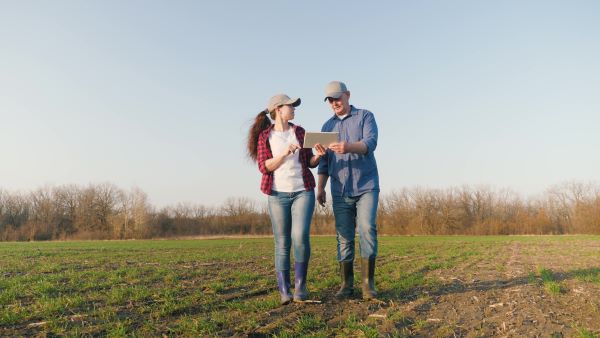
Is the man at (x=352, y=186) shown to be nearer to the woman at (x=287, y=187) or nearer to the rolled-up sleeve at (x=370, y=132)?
the rolled-up sleeve at (x=370, y=132)

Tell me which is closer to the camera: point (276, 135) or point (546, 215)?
point (276, 135)

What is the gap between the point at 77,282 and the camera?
6.63 metres

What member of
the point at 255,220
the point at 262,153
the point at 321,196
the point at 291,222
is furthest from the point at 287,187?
the point at 255,220

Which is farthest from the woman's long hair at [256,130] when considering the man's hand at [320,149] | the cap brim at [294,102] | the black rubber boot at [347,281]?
the black rubber boot at [347,281]

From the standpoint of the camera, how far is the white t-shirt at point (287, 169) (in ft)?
15.0

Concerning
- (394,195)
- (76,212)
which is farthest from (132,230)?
(394,195)

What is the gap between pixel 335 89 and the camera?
4.84 metres

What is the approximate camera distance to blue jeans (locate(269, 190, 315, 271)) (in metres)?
4.52

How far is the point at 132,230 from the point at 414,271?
6893 cm

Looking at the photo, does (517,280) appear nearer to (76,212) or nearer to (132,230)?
(132,230)

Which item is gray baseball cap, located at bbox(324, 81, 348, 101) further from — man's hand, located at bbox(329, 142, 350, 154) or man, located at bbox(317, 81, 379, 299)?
man's hand, located at bbox(329, 142, 350, 154)

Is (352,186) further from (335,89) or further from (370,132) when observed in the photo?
(335,89)

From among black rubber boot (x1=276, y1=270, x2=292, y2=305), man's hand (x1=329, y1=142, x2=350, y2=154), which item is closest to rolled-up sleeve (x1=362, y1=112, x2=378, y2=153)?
man's hand (x1=329, y1=142, x2=350, y2=154)

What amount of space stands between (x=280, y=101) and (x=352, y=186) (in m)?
1.34
